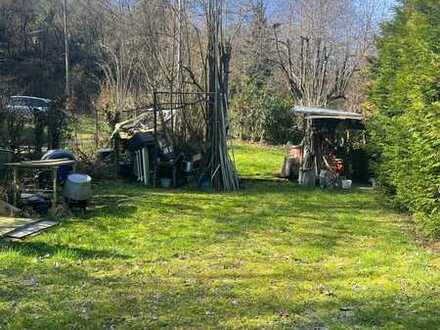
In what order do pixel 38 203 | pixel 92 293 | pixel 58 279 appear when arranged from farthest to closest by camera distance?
pixel 38 203
pixel 58 279
pixel 92 293

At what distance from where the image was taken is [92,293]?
13.6 ft

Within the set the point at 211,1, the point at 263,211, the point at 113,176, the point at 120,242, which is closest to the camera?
the point at 120,242

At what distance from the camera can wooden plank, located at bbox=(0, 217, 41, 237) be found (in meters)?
6.09

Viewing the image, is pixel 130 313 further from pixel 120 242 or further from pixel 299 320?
pixel 120 242

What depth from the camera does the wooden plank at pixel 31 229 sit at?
593 centimetres

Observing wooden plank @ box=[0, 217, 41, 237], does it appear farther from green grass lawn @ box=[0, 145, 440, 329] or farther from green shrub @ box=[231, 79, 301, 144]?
green shrub @ box=[231, 79, 301, 144]

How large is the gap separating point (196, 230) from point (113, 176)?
184 inches

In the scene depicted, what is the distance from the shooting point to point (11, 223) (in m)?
6.47

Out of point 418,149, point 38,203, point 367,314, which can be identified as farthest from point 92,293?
point 418,149

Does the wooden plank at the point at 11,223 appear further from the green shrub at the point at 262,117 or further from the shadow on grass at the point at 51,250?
the green shrub at the point at 262,117

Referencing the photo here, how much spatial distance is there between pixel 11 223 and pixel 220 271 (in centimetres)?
300

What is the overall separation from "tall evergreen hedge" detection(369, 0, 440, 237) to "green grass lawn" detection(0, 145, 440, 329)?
1.71ft

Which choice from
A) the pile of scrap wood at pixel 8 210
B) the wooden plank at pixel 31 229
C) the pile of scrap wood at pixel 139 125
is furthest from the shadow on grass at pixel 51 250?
the pile of scrap wood at pixel 139 125

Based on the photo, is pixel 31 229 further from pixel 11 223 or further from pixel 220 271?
pixel 220 271
